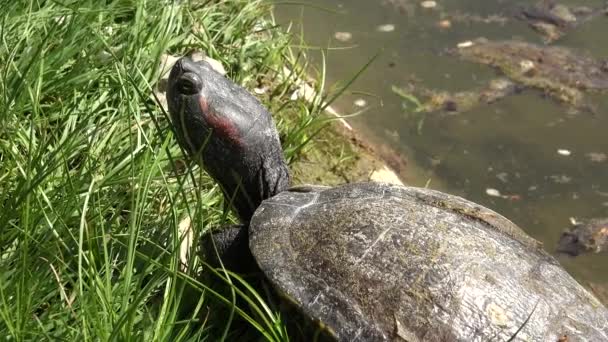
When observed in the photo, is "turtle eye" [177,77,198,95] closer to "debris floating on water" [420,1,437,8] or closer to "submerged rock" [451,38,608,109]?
"submerged rock" [451,38,608,109]

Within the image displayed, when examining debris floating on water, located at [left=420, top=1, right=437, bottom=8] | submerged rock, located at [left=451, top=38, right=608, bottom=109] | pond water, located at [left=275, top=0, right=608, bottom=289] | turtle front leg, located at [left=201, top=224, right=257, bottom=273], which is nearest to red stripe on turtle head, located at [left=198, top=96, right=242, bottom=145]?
turtle front leg, located at [left=201, top=224, right=257, bottom=273]

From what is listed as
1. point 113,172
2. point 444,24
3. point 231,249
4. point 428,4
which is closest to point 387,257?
point 231,249

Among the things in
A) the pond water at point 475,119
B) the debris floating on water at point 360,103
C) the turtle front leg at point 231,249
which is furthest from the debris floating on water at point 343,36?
the turtle front leg at point 231,249

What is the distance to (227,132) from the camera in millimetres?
3371

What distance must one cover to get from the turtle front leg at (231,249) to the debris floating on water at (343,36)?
3.02 m

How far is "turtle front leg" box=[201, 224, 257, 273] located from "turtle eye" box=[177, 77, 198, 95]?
0.56 m

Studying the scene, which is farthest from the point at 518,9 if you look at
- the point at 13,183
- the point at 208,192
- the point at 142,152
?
the point at 13,183

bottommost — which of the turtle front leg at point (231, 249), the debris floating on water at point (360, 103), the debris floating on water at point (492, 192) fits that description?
the debris floating on water at point (492, 192)

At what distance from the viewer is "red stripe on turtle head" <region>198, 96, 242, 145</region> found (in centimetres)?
332

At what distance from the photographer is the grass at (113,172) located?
9.21ft

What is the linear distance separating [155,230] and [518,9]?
411cm

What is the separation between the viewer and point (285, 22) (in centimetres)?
605

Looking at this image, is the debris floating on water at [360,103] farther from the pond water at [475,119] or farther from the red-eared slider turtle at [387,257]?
the red-eared slider turtle at [387,257]

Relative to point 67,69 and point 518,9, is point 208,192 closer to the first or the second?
point 67,69
